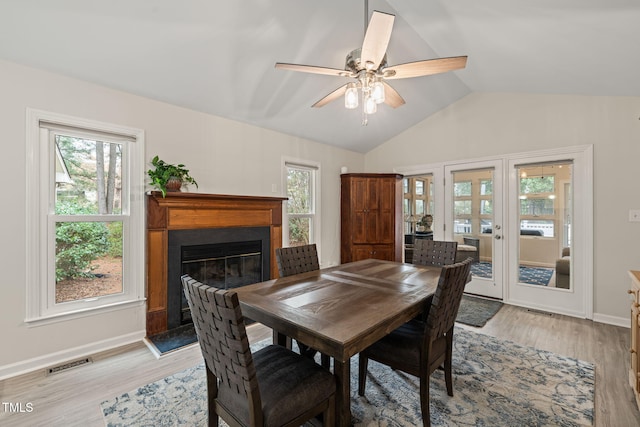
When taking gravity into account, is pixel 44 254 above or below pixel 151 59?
below

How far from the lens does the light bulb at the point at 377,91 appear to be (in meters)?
2.06

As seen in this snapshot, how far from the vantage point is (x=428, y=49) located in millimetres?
3146

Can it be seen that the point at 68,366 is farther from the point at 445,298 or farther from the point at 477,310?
the point at 477,310

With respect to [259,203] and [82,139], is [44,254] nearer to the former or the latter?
[82,139]

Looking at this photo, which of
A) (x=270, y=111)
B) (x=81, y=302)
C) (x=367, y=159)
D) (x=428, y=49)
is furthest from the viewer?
(x=367, y=159)

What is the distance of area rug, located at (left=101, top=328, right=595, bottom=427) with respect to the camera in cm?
179

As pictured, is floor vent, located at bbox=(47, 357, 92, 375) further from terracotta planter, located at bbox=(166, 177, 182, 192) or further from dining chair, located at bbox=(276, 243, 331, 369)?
dining chair, located at bbox=(276, 243, 331, 369)

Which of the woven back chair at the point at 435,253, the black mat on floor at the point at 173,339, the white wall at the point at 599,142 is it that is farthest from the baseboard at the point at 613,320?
the black mat on floor at the point at 173,339

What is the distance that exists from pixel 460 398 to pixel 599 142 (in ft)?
11.2

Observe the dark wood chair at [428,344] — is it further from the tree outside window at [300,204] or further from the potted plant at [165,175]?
the tree outside window at [300,204]

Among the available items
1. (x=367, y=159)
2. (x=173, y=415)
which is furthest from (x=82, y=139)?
(x=367, y=159)

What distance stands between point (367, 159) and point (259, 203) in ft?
8.63

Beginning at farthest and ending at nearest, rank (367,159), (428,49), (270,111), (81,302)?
(367,159) → (270,111) → (428,49) → (81,302)

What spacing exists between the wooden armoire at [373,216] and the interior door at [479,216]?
84 centimetres
